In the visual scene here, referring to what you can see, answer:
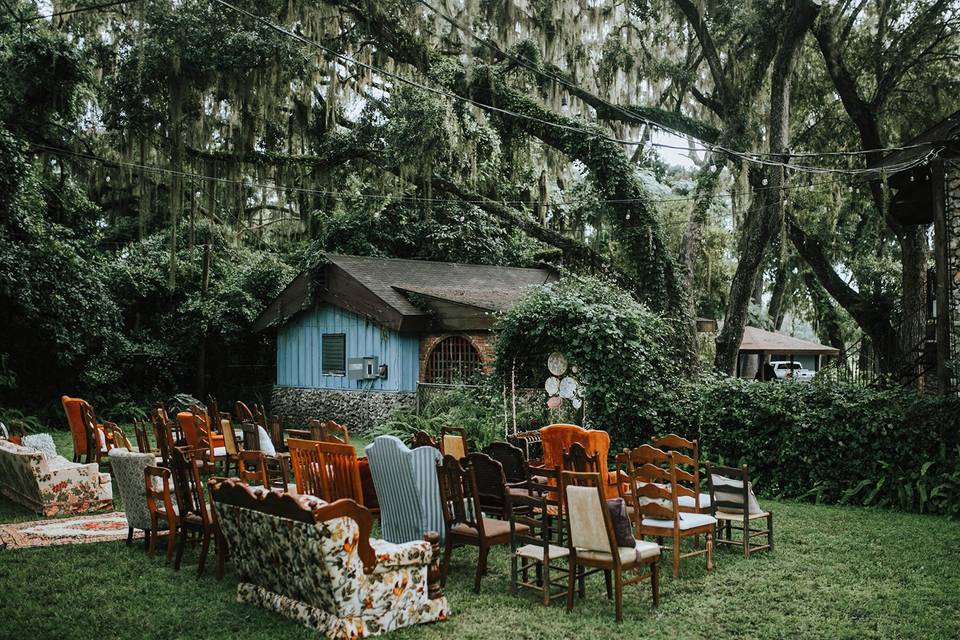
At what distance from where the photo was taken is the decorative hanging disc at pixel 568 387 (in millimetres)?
10961

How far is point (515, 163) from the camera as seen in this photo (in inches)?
739

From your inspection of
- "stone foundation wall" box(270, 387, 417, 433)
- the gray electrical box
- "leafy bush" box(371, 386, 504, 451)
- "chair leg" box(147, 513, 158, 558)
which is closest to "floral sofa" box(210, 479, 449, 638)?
"chair leg" box(147, 513, 158, 558)

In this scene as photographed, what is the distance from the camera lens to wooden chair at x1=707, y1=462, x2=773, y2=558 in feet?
22.2

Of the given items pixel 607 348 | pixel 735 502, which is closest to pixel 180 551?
pixel 735 502

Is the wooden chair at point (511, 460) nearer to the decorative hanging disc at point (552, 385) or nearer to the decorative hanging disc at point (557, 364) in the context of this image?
the decorative hanging disc at point (552, 385)

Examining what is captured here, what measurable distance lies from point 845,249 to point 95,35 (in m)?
19.8

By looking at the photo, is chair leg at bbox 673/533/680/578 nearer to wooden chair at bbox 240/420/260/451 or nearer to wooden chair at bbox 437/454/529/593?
wooden chair at bbox 437/454/529/593

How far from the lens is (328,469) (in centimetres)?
688

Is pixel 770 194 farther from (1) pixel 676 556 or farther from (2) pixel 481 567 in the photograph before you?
(2) pixel 481 567

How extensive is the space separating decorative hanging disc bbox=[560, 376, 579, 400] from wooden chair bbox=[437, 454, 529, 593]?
492 cm

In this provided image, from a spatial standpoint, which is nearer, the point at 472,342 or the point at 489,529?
the point at 489,529

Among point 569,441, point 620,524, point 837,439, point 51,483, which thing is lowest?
point 51,483

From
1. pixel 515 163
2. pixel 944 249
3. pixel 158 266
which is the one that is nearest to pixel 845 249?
pixel 515 163

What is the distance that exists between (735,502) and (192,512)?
4625 mm
